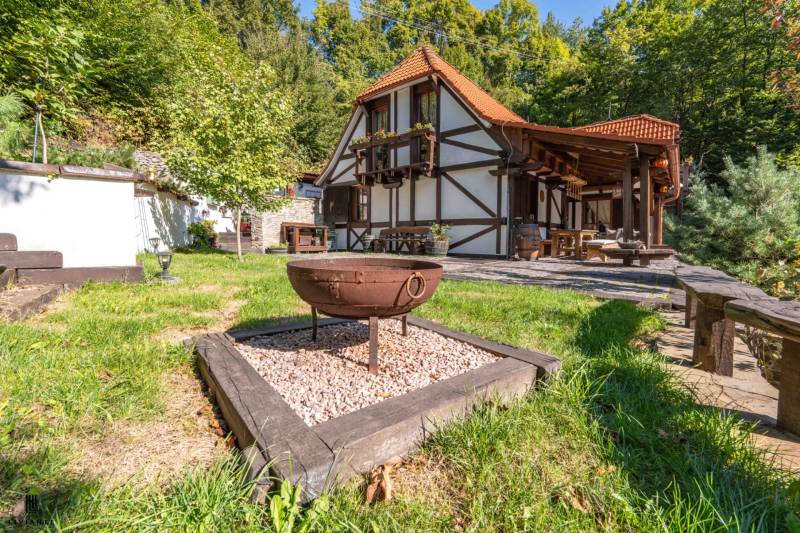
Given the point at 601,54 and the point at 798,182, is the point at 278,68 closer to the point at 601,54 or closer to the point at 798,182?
the point at 601,54

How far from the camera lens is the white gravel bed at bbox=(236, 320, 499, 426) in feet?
5.99

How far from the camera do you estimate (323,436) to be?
1366mm

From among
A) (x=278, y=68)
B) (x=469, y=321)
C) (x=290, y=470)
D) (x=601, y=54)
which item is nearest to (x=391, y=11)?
(x=278, y=68)

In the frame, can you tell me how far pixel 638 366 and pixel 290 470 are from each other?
213 cm

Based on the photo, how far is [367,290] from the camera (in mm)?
2014

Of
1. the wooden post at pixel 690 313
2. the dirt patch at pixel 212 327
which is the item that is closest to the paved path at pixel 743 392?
the wooden post at pixel 690 313

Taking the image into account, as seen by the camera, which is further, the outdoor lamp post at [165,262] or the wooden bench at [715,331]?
the outdoor lamp post at [165,262]

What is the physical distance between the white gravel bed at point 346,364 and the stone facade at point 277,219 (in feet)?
37.5

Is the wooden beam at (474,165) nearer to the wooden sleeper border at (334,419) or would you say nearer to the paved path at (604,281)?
the paved path at (604,281)

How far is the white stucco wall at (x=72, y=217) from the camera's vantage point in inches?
153

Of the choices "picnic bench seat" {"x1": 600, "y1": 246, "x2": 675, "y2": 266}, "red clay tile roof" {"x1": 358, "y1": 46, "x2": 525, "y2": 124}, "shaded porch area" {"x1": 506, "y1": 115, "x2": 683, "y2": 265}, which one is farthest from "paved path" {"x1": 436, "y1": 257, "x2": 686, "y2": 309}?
"red clay tile roof" {"x1": 358, "y1": 46, "x2": 525, "y2": 124}

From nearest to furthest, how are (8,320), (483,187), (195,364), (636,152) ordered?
(195,364) → (8,320) → (636,152) → (483,187)

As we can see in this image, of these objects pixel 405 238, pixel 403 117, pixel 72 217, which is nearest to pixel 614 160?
pixel 405 238

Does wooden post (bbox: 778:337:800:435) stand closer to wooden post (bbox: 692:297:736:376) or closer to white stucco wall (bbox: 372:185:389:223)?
wooden post (bbox: 692:297:736:376)
